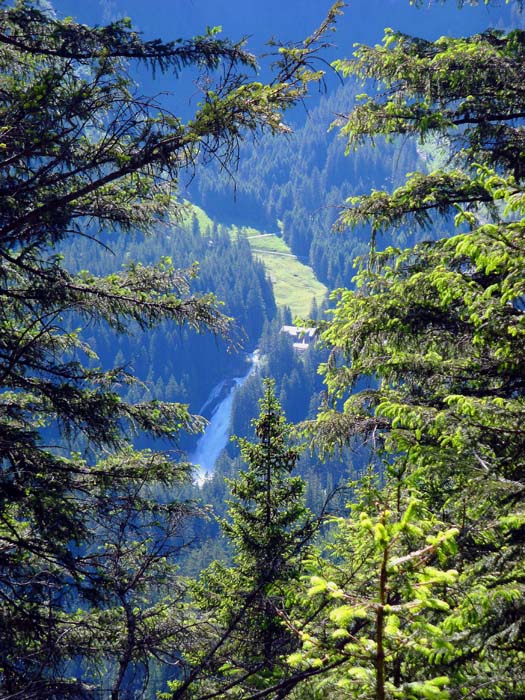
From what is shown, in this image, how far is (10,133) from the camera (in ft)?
17.9

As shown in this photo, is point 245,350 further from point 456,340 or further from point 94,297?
point 456,340

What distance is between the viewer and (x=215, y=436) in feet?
529

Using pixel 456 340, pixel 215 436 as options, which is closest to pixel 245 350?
pixel 456 340

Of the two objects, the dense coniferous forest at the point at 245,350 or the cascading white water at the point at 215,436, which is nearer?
the dense coniferous forest at the point at 245,350

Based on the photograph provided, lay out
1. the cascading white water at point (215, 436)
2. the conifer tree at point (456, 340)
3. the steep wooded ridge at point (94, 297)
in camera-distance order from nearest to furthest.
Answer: the conifer tree at point (456, 340) → the steep wooded ridge at point (94, 297) → the cascading white water at point (215, 436)

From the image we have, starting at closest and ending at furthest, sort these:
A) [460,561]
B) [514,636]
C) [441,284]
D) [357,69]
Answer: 1. [514,636]
2. [460,561]
3. [441,284]
4. [357,69]

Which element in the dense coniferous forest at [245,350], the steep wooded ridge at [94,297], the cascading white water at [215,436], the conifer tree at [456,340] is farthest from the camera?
the cascading white water at [215,436]

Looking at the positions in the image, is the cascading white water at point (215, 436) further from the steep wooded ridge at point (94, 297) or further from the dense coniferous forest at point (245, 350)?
the dense coniferous forest at point (245, 350)

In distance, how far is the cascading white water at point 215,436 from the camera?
494ft

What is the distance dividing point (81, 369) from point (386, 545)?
6005 mm

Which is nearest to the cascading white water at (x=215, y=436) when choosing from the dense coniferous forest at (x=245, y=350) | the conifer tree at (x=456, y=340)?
the dense coniferous forest at (x=245, y=350)

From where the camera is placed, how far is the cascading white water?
151 metres

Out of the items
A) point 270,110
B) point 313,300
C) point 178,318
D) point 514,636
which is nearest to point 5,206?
point 178,318

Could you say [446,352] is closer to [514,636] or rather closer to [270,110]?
[270,110]
